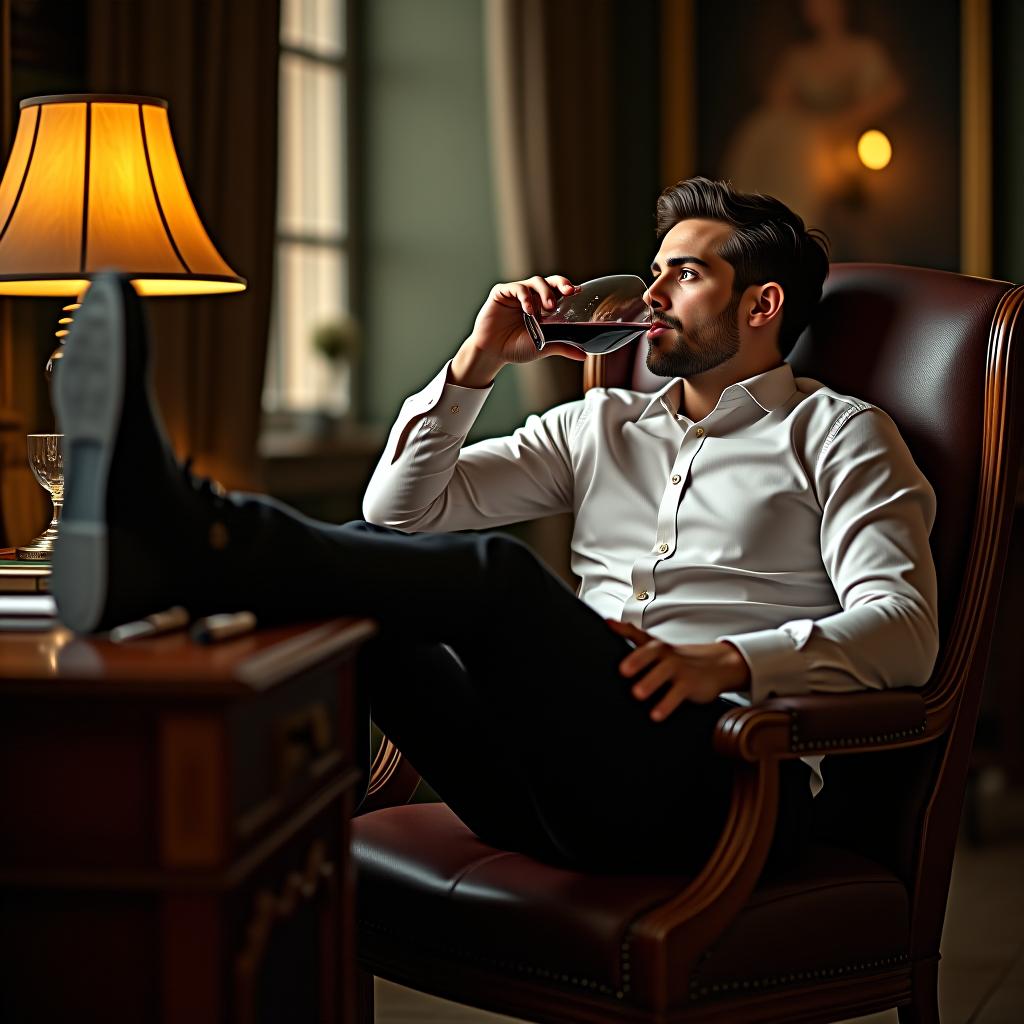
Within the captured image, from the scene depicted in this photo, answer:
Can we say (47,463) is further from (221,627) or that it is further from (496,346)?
(221,627)

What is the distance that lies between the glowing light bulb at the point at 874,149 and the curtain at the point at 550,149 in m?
0.79

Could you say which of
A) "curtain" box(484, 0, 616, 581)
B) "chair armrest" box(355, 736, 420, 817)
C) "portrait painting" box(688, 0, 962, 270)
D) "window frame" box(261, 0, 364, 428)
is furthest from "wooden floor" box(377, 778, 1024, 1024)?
"window frame" box(261, 0, 364, 428)

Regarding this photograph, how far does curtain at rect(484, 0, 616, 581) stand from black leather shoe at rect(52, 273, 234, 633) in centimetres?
315

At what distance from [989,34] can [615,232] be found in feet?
4.17

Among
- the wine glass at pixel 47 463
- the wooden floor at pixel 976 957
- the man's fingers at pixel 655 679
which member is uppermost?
the wine glass at pixel 47 463

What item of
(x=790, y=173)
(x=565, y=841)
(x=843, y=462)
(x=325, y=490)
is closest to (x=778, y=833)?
(x=565, y=841)

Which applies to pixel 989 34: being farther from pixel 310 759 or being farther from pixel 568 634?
pixel 310 759

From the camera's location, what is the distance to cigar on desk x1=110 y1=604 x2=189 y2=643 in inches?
49.6

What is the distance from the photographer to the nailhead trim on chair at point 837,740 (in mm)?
1604

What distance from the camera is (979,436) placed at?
1.96 metres

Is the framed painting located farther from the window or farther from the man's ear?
the man's ear

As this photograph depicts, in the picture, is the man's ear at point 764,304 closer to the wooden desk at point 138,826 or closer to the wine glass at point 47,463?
the wine glass at point 47,463

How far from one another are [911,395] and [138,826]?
4.25 feet

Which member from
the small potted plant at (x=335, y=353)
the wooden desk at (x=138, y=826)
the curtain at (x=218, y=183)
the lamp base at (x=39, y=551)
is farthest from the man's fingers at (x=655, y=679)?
the small potted plant at (x=335, y=353)
